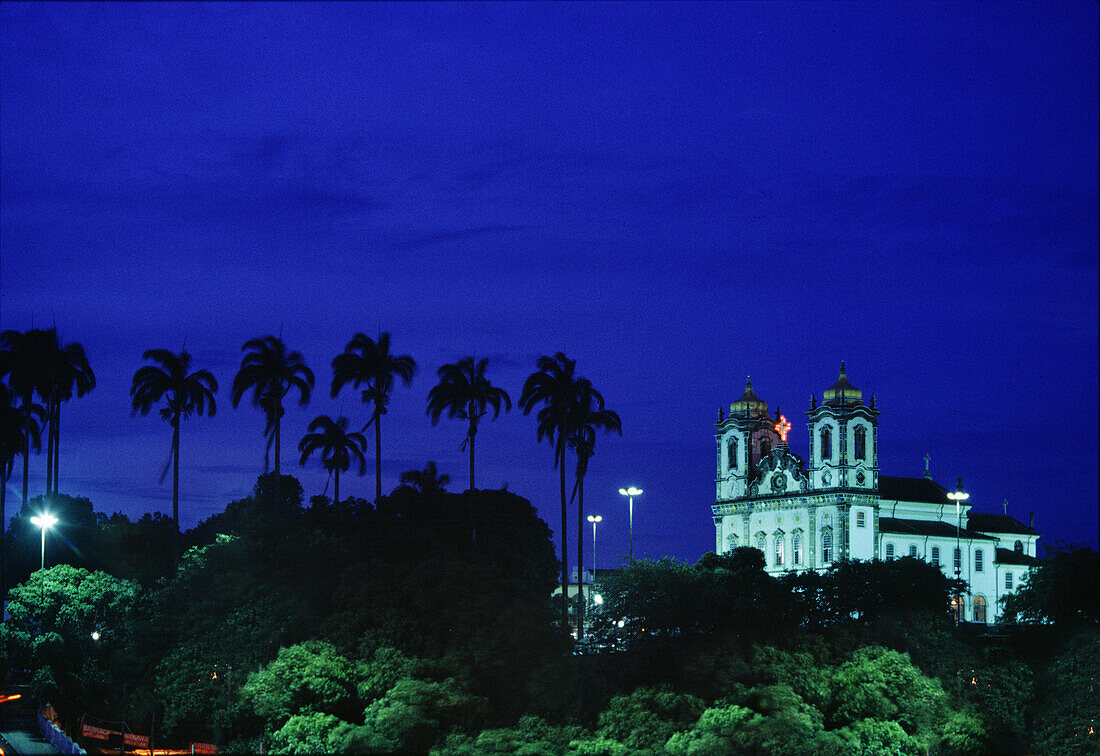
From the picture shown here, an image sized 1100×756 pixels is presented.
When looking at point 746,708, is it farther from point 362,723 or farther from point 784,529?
point 784,529

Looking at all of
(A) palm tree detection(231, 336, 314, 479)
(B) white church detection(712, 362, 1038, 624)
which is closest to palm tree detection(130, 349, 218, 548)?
(A) palm tree detection(231, 336, 314, 479)

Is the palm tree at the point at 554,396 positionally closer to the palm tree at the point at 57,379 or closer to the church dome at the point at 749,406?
the palm tree at the point at 57,379

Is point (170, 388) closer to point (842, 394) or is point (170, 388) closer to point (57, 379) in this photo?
point (57, 379)

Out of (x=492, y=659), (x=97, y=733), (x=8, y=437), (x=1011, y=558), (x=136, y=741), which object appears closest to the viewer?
(x=492, y=659)

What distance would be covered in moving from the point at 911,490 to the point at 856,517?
10.1m

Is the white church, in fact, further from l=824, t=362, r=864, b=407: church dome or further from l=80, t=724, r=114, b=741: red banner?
l=80, t=724, r=114, b=741: red banner

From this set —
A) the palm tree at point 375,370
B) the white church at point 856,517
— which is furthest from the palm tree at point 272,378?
the white church at point 856,517

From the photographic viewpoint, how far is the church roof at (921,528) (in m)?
128

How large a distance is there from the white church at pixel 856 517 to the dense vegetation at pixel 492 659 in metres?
54.2

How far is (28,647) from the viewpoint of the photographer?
2496 inches

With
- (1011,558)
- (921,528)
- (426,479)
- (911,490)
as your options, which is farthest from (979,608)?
(426,479)

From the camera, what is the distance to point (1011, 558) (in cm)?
13175

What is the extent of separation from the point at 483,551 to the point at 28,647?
22706 millimetres

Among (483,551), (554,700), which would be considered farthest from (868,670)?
(483,551)
